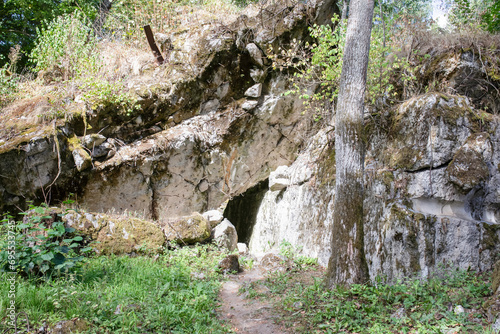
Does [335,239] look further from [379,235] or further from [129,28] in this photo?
[129,28]

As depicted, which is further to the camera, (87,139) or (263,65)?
(263,65)

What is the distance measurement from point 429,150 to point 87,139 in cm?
772

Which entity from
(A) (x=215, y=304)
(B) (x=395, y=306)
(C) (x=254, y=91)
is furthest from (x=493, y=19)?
(A) (x=215, y=304)

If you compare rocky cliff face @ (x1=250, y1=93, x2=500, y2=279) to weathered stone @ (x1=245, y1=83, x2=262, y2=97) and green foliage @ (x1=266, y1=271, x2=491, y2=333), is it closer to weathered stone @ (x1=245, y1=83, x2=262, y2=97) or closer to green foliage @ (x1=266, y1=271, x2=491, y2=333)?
green foliage @ (x1=266, y1=271, x2=491, y2=333)

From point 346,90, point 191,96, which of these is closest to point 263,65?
point 191,96

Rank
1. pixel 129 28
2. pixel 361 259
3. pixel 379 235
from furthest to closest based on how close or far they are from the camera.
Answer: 1. pixel 129 28
2. pixel 379 235
3. pixel 361 259

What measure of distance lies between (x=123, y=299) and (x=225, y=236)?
4.29 m

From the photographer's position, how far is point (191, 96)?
913cm

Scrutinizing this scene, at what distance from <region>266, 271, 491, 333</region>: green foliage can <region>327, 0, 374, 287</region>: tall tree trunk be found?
285 mm

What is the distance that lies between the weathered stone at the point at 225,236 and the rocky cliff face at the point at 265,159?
1.06 metres

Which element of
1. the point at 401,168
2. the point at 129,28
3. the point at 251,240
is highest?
the point at 129,28

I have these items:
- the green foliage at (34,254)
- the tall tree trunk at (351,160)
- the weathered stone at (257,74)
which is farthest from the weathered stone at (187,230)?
the weathered stone at (257,74)

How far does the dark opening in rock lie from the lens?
1070 centimetres

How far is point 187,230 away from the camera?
7387 mm
